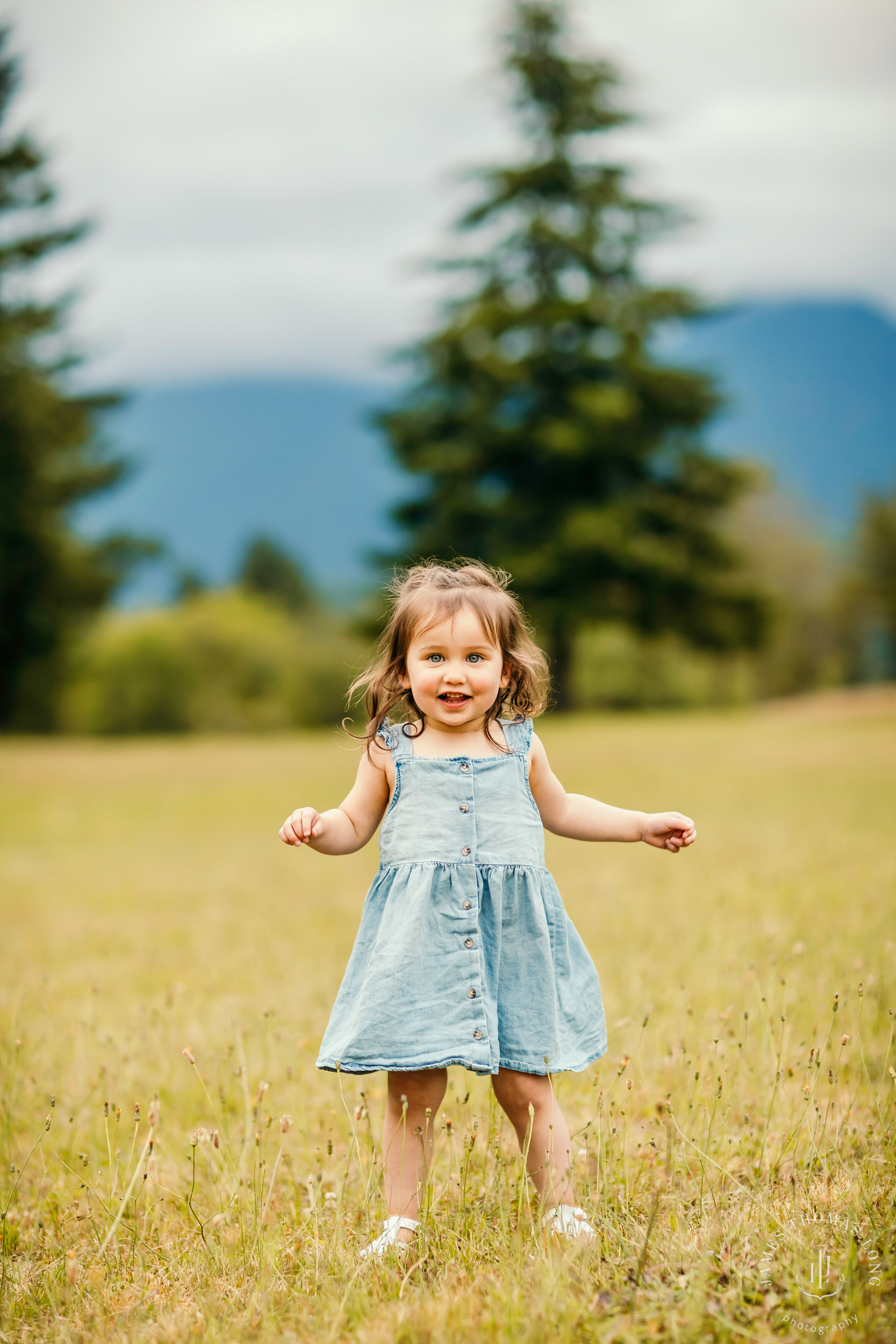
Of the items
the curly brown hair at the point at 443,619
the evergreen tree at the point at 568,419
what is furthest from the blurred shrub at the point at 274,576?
the curly brown hair at the point at 443,619

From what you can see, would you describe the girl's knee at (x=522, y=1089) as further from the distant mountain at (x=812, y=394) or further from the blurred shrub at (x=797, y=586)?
the blurred shrub at (x=797, y=586)

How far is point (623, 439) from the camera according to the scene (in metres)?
27.9

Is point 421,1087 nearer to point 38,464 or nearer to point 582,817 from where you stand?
point 582,817

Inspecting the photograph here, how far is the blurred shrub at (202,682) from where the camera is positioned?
156ft

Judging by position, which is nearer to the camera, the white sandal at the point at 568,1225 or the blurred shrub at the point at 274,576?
the white sandal at the point at 568,1225

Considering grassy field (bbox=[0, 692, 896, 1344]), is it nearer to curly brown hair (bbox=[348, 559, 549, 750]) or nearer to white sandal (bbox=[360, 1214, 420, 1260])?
white sandal (bbox=[360, 1214, 420, 1260])

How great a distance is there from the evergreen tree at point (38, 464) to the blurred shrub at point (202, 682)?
13703mm

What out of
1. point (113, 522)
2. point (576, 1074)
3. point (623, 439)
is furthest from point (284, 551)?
point (576, 1074)

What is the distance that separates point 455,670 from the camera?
2.65 meters

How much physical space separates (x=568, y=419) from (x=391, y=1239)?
88.1 feet

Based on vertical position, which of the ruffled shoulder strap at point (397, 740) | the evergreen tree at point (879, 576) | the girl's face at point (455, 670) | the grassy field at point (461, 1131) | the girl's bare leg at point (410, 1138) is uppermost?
the evergreen tree at point (879, 576)

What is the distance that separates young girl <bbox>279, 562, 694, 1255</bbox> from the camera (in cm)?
246

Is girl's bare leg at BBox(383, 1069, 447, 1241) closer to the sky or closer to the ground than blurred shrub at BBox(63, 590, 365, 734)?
closer to the ground

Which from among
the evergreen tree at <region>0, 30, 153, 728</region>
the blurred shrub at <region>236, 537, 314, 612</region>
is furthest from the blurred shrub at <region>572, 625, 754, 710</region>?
the blurred shrub at <region>236, 537, 314, 612</region>
